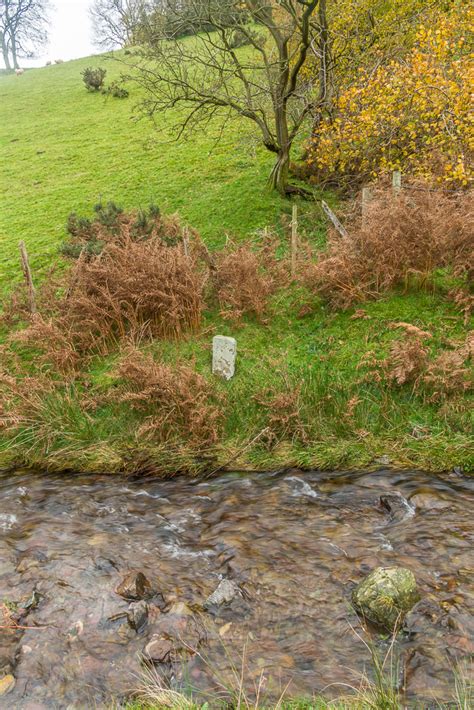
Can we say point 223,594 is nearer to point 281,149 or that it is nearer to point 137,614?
point 137,614

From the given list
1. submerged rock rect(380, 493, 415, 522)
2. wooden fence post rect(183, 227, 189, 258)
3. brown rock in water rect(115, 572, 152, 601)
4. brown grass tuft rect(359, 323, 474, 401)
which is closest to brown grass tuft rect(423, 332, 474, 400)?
brown grass tuft rect(359, 323, 474, 401)

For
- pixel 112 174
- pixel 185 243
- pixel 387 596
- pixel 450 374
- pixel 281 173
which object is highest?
pixel 112 174

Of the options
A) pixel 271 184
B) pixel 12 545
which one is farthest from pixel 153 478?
pixel 271 184

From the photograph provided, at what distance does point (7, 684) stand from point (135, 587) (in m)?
1.20

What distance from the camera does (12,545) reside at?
4992 mm

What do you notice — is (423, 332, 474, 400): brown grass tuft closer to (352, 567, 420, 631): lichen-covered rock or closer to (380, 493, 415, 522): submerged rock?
(380, 493, 415, 522): submerged rock

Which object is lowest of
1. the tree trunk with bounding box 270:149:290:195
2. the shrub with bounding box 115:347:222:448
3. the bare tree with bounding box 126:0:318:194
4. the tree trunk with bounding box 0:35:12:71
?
the shrub with bounding box 115:347:222:448

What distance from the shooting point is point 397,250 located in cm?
794

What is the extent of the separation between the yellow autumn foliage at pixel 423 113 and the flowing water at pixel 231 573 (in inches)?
254

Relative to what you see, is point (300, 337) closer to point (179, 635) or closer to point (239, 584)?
point (239, 584)

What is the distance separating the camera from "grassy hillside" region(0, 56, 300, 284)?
1307cm

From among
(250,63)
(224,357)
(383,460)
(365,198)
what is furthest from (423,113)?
(383,460)

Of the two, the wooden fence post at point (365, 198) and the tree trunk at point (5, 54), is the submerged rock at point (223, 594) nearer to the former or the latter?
the wooden fence post at point (365, 198)

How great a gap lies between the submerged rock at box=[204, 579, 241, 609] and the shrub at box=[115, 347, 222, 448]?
2.38 metres
